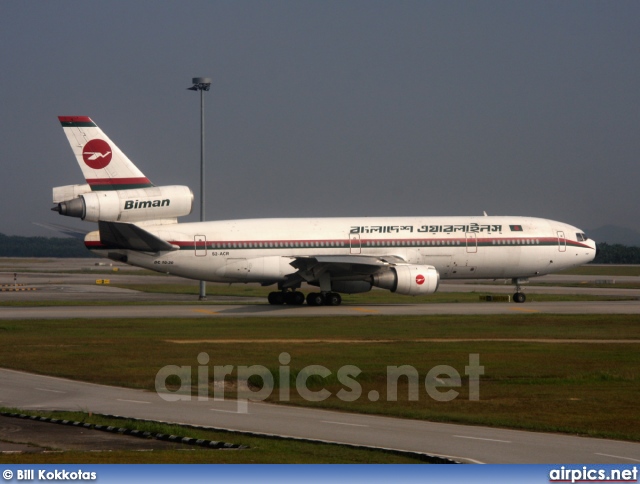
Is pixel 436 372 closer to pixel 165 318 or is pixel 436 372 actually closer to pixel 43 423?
pixel 43 423

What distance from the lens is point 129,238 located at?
4319 centimetres

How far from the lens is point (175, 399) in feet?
63.4

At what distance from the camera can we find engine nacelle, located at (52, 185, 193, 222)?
42.8 meters

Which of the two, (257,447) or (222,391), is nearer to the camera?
(257,447)

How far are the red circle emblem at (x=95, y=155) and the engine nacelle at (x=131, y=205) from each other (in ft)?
4.73

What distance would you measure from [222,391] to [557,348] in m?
12.9

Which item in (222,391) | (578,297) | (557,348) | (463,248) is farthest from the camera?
(578,297)

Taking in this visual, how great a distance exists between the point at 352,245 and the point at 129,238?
11540mm

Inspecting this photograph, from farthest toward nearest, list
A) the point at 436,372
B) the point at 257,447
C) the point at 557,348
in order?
the point at 557,348, the point at 436,372, the point at 257,447

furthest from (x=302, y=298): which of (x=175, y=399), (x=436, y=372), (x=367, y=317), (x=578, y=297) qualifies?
(x=175, y=399)

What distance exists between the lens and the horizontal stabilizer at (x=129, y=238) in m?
42.2

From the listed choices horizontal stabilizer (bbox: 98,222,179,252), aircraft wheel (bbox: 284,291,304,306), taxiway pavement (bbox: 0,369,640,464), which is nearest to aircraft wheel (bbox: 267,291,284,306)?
aircraft wheel (bbox: 284,291,304,306)

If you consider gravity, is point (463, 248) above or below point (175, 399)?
above

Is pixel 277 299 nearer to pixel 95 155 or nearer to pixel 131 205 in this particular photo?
pixel 131 205
